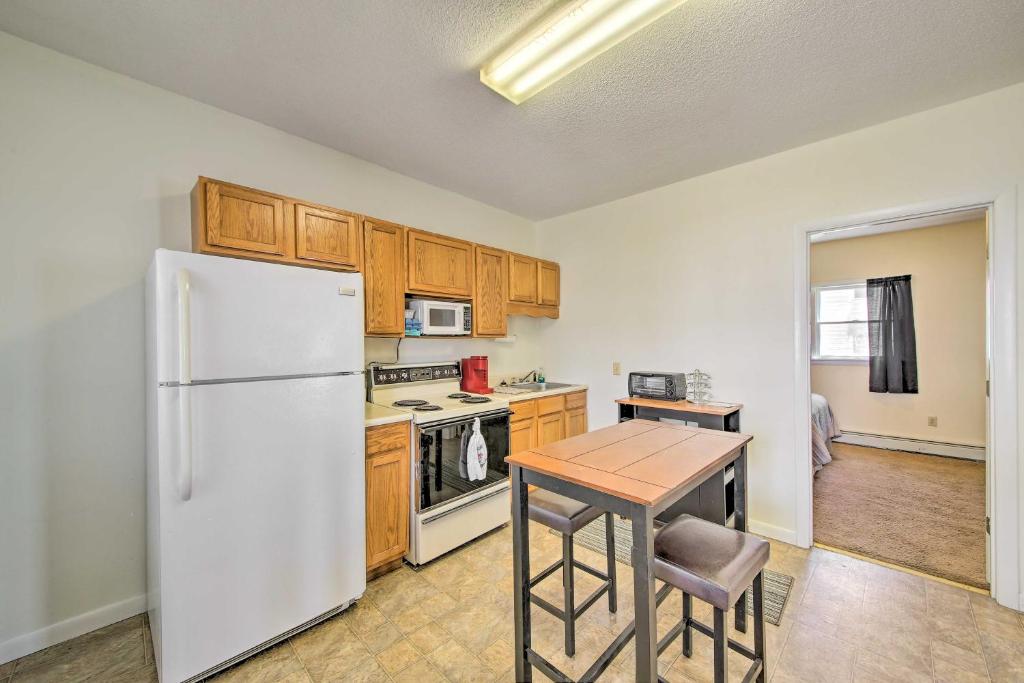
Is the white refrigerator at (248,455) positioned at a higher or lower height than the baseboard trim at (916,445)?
higher

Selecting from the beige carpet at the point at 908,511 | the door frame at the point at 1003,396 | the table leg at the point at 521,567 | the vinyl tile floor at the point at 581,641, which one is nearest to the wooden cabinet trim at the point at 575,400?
the vinyl tile floor at the point at 581,641

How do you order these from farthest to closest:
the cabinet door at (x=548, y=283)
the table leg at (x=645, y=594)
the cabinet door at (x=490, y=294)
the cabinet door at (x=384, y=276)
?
the cabinet door at (x=548, y=283) < the cabinet door at (x=490, y=294) < the cabinet door at (x=384, y=276) < the table leg at (x=645, y=594)

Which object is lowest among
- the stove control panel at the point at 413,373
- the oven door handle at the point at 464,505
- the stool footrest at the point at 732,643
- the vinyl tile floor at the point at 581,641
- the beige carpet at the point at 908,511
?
the vinyl tile floor at the point at 581,641

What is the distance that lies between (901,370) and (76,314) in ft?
23.5

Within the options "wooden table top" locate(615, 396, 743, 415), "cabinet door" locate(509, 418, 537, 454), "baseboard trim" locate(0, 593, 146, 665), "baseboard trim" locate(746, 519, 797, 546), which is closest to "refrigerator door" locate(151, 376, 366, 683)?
"baseboard trim" locate(0, 593, 146, 665)

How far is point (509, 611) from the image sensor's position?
A: 1.99 metres

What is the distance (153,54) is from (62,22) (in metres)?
0.28

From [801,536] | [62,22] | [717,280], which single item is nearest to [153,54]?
[62,22]

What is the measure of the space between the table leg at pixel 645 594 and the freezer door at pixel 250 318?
4.96ft

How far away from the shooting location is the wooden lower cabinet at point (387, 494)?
2.19m

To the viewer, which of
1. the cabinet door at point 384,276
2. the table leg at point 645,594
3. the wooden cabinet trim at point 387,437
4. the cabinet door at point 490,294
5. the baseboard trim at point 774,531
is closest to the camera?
the table leg at point 645,594

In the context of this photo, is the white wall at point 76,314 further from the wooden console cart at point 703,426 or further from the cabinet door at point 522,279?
the wooden console cart at point 703,426

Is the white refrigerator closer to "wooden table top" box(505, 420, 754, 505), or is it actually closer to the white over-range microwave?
the white over-range microwave

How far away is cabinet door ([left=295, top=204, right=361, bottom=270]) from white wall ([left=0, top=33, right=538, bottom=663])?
Answer: 56 centimetres
